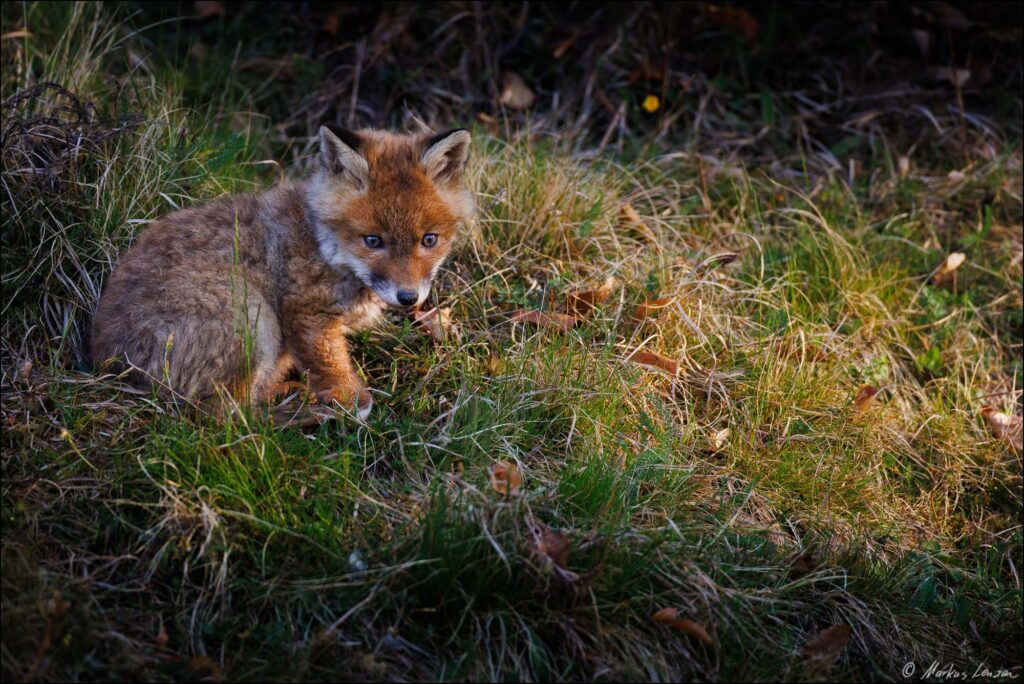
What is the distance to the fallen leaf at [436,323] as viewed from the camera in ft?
15.3

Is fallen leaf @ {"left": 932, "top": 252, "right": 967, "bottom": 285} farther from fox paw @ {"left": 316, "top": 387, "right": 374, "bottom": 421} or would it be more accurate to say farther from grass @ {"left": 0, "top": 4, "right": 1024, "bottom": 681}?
fox paw @ {"left": 316, "top": 387, "right": 374, "bottom": 421}

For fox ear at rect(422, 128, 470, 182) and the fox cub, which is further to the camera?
fox ear at rect(422, 128, 470, 182)

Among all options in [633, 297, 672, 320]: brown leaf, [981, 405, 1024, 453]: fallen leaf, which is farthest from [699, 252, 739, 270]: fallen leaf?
[981, 405, 1024, 453]: fallen leaf

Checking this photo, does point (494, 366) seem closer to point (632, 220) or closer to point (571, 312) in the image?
point (571, 312)

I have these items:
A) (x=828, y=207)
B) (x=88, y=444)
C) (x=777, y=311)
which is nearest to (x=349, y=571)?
(x=88, y=444)

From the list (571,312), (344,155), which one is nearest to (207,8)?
(344,155)

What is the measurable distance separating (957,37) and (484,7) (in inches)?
163

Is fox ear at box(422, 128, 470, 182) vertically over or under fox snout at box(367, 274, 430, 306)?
over

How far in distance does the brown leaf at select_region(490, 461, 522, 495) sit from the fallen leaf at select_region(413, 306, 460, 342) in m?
1.12

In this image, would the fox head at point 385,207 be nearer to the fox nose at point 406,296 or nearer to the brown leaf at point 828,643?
the fox nose at point 406,296

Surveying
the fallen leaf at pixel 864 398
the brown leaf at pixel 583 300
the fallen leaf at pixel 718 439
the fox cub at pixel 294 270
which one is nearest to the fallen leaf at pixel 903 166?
the fallen leaf at pixel 864 398

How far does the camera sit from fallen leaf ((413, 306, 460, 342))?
15.3 ft

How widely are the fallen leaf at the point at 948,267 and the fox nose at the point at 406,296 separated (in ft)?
12.7

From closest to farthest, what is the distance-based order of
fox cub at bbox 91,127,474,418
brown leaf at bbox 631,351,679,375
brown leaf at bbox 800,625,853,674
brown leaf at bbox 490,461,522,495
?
1. brown leaf at bbox 800,625,853,674
2. brown leaf at bbox 490,461,522,495
3. fox cub at bbox 91,127,474,418
4. brown leaf at bbox 631,351,679,375
